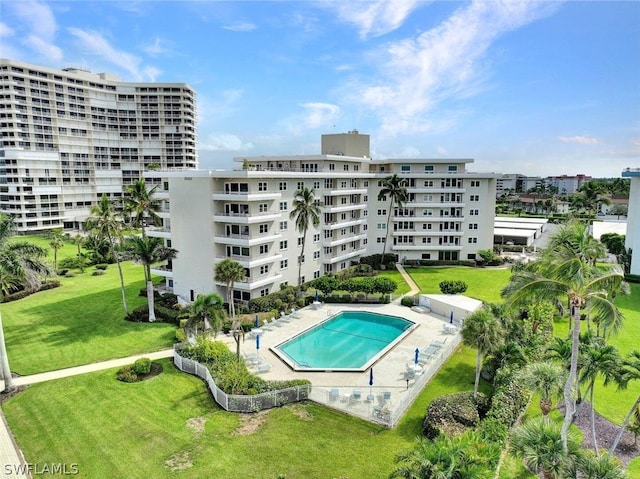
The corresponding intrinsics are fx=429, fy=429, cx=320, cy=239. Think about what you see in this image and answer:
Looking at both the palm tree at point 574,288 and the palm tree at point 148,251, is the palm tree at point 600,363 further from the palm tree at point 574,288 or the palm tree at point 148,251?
the palm tree at point 148,251

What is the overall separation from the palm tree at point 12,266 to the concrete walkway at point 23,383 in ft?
5.54

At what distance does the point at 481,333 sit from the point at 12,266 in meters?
40.0

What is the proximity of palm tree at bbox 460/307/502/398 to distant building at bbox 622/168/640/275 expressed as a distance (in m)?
45.4

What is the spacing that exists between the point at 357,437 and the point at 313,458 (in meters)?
3.18

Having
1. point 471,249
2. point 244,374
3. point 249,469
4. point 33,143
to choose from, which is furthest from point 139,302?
point 33,143

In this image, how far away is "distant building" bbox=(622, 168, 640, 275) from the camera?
5984 centimetres

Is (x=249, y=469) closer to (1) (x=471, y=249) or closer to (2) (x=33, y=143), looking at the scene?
(1) (x=471, y=249)

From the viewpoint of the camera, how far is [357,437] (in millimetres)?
24469

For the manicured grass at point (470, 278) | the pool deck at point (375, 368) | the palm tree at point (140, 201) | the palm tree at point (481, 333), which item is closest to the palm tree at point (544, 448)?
the pool deck at point (375, 368)

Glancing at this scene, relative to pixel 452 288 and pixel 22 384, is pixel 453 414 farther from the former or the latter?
pixel 22 384

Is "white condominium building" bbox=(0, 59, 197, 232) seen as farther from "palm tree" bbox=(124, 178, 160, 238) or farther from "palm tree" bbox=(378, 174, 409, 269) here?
"palm tree" bbox=(378, 174, 409, 269)

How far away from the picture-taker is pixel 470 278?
195 ft

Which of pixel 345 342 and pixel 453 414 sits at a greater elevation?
pixel 453 414

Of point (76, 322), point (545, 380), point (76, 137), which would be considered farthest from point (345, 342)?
point (76, 137)
